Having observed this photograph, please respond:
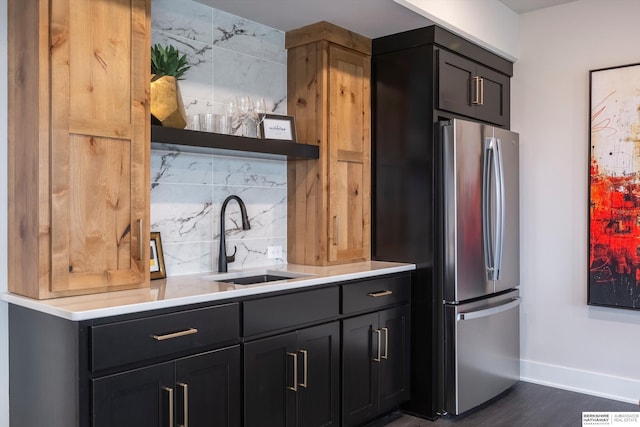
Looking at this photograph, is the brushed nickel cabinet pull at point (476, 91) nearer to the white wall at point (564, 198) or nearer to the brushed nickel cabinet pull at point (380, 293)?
the white wall at point (564, 198)

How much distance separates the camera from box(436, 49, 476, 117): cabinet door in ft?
10.6

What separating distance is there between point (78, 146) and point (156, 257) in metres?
0.72

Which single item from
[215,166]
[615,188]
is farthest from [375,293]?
[615,188]

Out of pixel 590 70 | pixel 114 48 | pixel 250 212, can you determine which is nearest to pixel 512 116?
pixel 590 70

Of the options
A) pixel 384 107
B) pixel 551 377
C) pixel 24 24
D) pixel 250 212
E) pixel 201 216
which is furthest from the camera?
pixel 551 377

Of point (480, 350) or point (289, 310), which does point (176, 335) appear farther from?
point (480, 350)

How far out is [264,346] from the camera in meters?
2.36

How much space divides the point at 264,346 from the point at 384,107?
175 cm

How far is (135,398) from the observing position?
75.4 inches

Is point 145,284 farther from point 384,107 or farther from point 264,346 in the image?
point 384,107

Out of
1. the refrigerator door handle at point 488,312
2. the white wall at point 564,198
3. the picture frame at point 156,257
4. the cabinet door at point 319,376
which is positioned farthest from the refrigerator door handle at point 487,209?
the picture frame at point 156,257

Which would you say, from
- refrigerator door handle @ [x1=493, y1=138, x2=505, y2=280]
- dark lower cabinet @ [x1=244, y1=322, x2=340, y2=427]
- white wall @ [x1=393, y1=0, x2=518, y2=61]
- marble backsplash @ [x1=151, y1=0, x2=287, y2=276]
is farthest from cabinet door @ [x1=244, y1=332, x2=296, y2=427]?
white wall @ [x1=393, y1=0, x2=518, y2=61]

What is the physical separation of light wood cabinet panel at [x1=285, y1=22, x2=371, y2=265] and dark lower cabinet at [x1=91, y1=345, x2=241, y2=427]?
114 cm

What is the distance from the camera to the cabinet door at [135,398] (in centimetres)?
182
